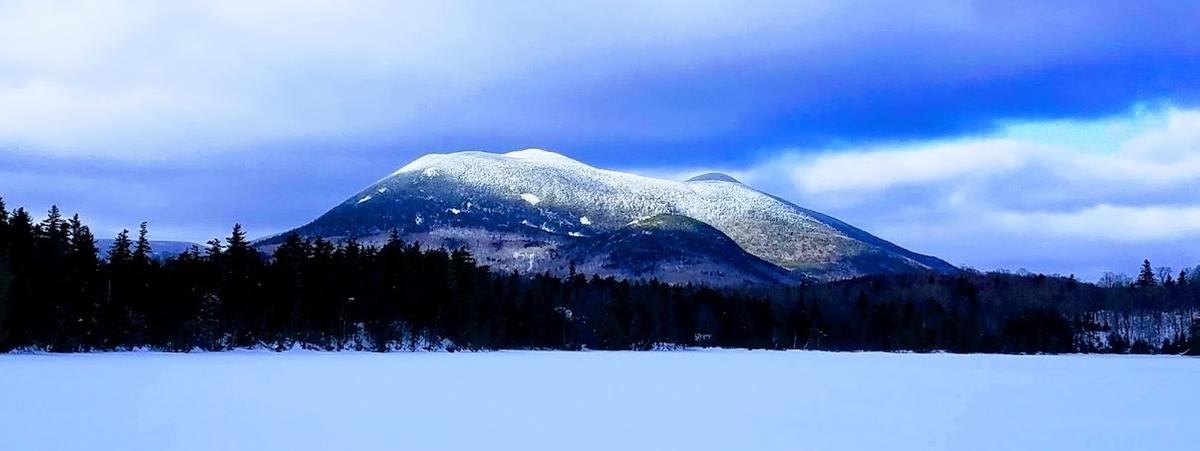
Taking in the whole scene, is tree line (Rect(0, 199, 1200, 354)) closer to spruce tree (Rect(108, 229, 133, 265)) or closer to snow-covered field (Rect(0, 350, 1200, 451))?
spruce tree (Rect(108, 229, 133, 265))

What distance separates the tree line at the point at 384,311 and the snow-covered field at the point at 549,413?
1005 inches

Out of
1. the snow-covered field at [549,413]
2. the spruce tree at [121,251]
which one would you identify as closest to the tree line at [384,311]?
the spruce tree at [121,251]

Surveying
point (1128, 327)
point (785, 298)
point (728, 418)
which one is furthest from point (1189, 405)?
point (1128, 327)

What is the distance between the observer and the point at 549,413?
90.7 feet

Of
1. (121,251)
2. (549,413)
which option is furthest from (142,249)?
(549,413)

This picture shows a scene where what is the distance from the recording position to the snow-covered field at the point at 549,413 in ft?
68.7

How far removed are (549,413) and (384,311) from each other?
68067 mm

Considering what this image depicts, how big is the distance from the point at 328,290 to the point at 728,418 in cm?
6753

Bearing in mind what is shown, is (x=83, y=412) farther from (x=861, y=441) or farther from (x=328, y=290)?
(x=328, y=290)

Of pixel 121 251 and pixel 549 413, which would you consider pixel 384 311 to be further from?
pixel 549 413

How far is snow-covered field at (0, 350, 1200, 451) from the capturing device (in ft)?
68.7

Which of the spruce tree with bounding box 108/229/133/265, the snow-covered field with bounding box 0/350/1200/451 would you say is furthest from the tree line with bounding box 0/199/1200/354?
the snow-covered field with bounding box 0/350/1200/451

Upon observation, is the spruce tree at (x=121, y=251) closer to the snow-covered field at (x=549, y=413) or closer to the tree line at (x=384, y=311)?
the tree line at (x=384, y=311)

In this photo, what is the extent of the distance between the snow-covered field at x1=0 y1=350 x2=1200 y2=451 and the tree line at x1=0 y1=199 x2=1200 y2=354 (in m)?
25.5
